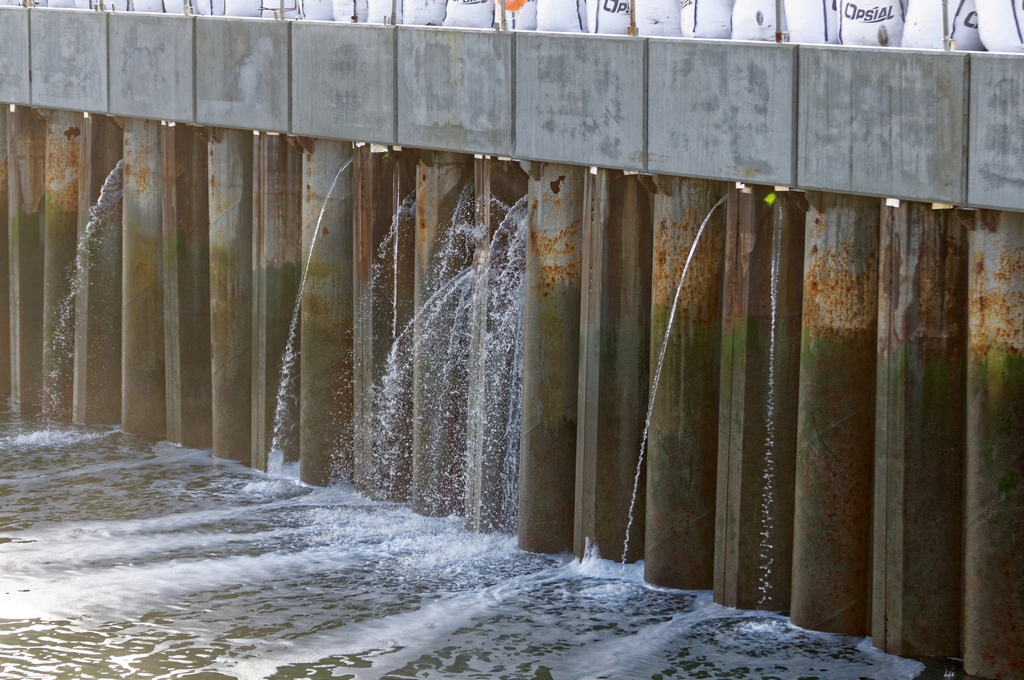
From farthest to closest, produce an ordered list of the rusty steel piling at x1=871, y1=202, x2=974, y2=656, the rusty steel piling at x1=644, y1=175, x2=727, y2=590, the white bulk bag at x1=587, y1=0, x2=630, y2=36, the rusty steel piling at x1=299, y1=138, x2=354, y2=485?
the rusty steel piling at x1=299, y1=138, x2=354, y2=485 < the white bulk bag at x1=587, y1=0, x2=630, y2=36 < the rusty steel piling at x1=644, y1=175, x2=727, y2=590 < the rusty steel piling at x1=871, y1=202, x2=974, y2=656

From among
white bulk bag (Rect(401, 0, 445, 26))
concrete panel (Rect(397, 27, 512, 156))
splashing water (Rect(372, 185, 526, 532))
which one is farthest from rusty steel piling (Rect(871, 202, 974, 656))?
white bulk bag (Rect(401, 0, 445, 26))

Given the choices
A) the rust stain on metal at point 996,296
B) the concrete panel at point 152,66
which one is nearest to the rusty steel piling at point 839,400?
the rust stain on metal at point 996,296

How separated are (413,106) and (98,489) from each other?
5.31 metres

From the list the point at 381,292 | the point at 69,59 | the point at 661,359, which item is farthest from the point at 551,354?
the point at 69,59

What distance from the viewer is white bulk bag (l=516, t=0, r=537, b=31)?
1403 cm

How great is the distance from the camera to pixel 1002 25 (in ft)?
33.6

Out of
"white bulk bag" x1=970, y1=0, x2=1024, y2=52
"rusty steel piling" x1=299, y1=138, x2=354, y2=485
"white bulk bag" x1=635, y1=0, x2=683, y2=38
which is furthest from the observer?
"rusty steel piling" x1=299, y1=138, x2=354, y2=485

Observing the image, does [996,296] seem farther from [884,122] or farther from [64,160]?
[64,160]

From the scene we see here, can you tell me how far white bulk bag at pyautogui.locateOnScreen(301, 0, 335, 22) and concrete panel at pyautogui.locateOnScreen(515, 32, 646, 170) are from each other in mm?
3255

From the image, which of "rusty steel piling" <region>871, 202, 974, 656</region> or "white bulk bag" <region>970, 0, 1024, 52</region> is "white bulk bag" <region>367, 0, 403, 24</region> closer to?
"rusty steel piling" <region>871, 202, 974, 656</region>

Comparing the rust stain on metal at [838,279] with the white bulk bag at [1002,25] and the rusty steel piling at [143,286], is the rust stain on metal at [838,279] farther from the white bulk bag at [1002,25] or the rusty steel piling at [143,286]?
the rusty steel piling at [143,286]

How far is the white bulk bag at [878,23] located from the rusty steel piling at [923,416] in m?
1.25

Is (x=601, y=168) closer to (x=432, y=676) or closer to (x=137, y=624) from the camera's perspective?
(x=432, y=676)

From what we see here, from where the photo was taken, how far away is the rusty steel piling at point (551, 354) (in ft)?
44.2
